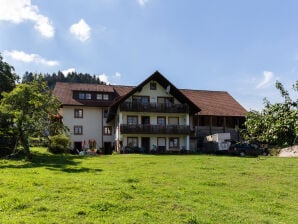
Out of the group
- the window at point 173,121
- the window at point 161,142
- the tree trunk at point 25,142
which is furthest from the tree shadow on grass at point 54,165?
the window at point 173,121

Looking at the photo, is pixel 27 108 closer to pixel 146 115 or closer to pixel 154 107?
pixel 154 107

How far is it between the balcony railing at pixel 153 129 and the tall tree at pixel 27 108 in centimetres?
1315

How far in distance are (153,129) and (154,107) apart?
9.11 ft

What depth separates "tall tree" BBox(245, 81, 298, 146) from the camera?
8.87m

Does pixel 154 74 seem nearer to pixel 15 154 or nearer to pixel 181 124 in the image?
pixel 181 124

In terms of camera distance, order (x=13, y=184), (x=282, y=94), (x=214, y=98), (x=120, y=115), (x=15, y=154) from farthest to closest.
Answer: (x=214, y=98)
(x=120, y=115)
(x=15, y=154)
(x=13, y=184)
(x=282, y=94)

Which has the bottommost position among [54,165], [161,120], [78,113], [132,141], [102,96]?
[54,165]

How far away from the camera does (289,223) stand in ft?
40.1

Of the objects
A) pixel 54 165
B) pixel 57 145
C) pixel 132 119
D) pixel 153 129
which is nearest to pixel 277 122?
pixel 54 165

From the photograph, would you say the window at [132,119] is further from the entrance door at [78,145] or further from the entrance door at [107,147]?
the entrance door at [78,145]

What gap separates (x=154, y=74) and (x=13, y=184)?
3217 centimetres

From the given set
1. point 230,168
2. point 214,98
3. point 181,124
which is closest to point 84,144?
point 181,124

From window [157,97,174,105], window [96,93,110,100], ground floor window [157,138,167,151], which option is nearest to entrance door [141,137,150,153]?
ground floor window [157,138,167,151]

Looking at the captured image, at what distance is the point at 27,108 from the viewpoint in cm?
3058
